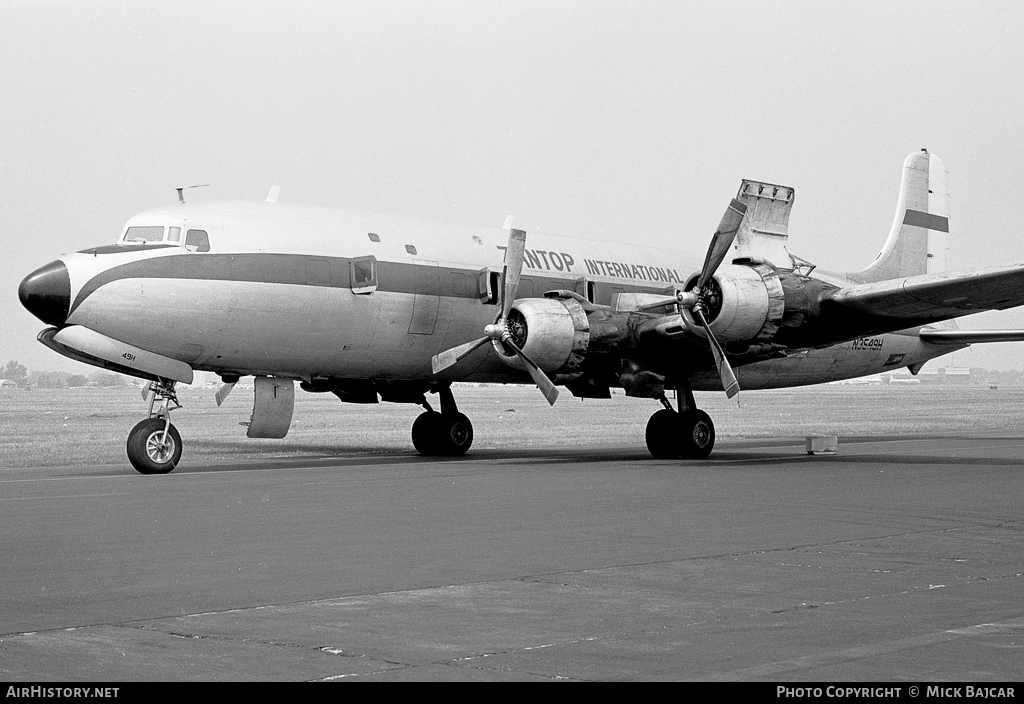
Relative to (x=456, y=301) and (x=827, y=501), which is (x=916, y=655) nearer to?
(x=827, y=501)

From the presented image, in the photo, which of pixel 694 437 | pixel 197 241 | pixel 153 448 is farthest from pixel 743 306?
pixel 153 448

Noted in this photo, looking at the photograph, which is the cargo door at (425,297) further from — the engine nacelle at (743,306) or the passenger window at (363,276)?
the engine nacelle at (743,306)

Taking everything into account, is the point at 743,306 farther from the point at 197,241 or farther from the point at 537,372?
the point at 197,241

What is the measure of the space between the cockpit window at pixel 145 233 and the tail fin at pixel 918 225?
1618 centimetres

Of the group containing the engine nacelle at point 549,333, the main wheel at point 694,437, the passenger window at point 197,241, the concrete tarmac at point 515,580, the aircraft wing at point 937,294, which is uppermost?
the passenger window at point 197,241

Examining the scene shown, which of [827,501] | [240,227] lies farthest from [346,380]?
[827,501]

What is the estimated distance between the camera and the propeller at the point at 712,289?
20.9 meters

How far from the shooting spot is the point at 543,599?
764cm

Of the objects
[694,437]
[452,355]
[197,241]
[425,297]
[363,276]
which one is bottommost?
[694,437]

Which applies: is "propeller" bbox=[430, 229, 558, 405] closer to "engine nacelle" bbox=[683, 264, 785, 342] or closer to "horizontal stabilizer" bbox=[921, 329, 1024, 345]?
"engine nacelle" bbox=[683, 264, 785, 342]

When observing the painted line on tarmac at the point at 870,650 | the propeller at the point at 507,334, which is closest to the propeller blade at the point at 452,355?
the propeller at the point at 507,334

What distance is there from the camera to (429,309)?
22344 millimetres

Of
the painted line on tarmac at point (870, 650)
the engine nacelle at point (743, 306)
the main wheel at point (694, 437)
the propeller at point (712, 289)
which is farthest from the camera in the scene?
the main wheel at point (694, 437)

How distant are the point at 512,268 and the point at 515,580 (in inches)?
546
